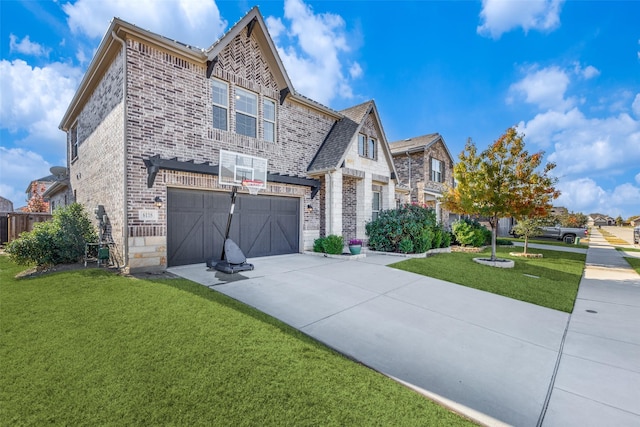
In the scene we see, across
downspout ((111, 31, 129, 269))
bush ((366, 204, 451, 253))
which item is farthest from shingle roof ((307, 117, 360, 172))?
downspout ((111, 31, 129, 269))

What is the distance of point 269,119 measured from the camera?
1098 centimetres

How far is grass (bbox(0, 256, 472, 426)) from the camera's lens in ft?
8.13

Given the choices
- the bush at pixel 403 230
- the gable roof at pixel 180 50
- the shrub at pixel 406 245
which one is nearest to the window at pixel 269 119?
the gable roof at pixel 180 50

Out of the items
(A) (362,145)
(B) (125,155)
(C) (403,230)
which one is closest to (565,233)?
(C) (403,230)

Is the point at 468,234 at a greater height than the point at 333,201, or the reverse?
the point at 333,201

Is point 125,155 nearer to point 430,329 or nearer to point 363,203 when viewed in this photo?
point 430,329

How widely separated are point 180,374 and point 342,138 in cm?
1122

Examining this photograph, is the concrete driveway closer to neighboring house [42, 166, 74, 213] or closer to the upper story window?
the upper story window

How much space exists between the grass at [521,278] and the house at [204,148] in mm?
4406

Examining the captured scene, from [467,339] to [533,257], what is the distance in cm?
1216

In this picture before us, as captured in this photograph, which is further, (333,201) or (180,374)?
(333,201)

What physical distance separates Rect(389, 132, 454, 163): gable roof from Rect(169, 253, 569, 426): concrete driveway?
14.3 m

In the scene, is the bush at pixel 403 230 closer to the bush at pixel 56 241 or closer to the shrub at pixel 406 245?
the shrub at pixel 406 245

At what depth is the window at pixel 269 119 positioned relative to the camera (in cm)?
1081
